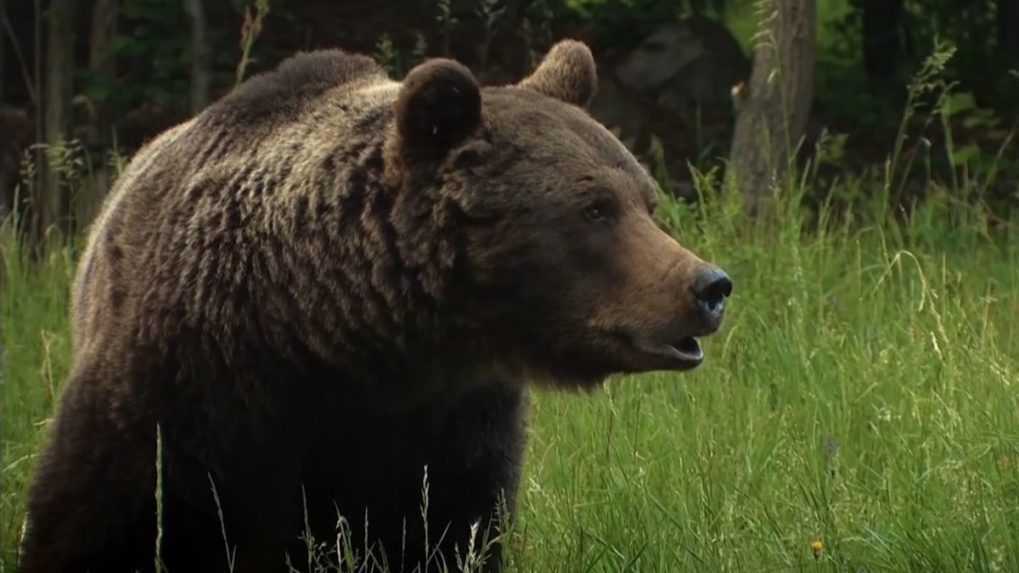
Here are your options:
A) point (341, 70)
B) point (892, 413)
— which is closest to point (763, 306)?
point (892, 413)

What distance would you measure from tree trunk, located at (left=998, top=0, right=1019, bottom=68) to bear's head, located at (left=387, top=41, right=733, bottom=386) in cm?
733

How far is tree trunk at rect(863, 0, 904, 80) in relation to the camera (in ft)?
38.3

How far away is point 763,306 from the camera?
7.19 m

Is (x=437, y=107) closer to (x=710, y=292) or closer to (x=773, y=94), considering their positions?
(x=710, y=292)

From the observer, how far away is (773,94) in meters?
9.02

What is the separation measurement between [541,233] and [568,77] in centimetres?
69

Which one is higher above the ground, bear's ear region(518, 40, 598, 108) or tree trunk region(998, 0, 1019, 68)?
bear's ear region(518, 40, 598, 108)

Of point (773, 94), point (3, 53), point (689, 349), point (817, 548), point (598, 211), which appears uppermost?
point (598, 211)

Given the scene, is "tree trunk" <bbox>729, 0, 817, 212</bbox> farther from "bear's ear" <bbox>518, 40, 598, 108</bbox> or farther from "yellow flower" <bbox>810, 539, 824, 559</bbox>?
"yellow flower" <bbox>810, 539, 824, 559</bbox>

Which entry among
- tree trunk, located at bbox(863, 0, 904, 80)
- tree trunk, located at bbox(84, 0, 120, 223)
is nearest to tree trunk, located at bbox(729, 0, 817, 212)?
tree trunk, located at bbox(863, 0, 904, 80)

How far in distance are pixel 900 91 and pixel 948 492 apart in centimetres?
685

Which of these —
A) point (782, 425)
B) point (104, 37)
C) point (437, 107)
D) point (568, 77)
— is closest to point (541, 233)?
point (437, 107)

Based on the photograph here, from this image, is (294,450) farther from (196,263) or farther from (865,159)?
(865,159)

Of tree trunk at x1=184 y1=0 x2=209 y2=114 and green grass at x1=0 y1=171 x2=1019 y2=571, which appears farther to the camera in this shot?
tree trunk at x1=184 y1=0 x2=209 y2=114
